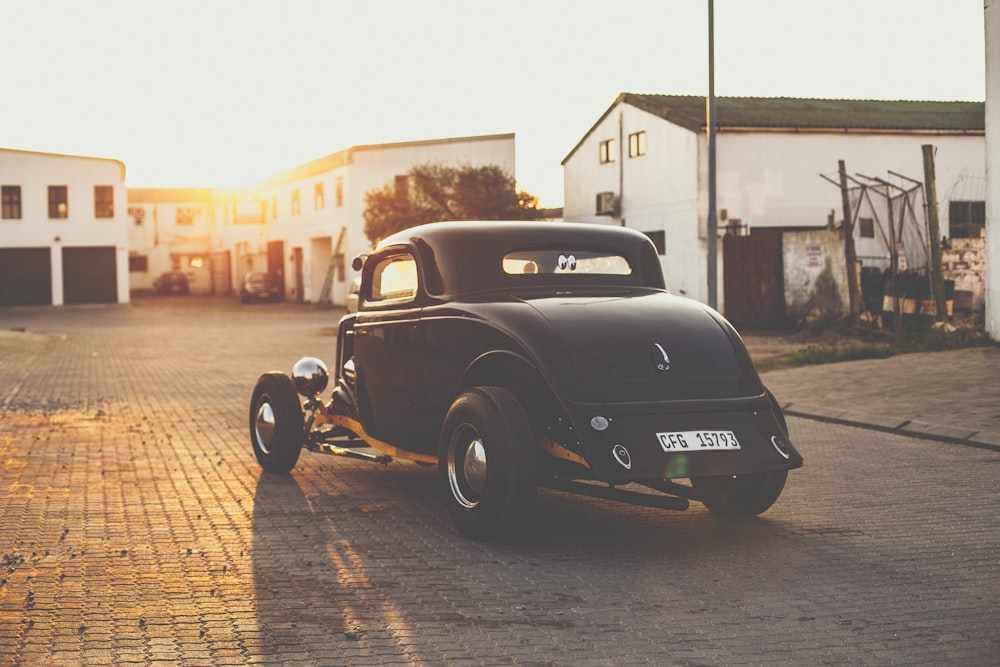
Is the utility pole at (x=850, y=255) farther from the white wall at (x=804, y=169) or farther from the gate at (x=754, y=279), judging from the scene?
the white wall at (x=804, y=169)

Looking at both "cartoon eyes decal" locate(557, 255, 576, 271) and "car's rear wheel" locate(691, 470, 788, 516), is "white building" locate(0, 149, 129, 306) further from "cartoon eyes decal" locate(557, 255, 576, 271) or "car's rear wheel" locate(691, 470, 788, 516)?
"car's rear wheel" locate(691, 470, 788, 516)

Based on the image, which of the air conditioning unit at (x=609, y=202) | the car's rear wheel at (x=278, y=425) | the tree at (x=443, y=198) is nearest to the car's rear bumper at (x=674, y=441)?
the car's rear wheel at (x=278, y=425)

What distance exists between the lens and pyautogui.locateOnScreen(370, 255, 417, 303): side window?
7.95 meters

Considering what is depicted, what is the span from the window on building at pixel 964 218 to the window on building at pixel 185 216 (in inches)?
2223

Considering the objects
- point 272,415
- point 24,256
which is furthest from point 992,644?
point 24,256

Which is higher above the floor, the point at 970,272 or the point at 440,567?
the point at 970,272

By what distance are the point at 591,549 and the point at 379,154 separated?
1987 inches

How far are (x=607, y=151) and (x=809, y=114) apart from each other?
22.5 ft

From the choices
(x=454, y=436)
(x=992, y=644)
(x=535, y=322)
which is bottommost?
(x=992, y=644)

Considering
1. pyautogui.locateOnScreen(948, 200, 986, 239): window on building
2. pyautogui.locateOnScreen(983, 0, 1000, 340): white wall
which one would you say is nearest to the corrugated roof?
pyautogui.locateOnScreen(948, 200, 986, 239): window on building

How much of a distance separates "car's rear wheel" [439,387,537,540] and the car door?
0.90m

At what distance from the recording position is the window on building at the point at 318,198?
196ft

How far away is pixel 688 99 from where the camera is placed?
129 feet

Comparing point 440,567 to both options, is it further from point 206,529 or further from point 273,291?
point 273,291
